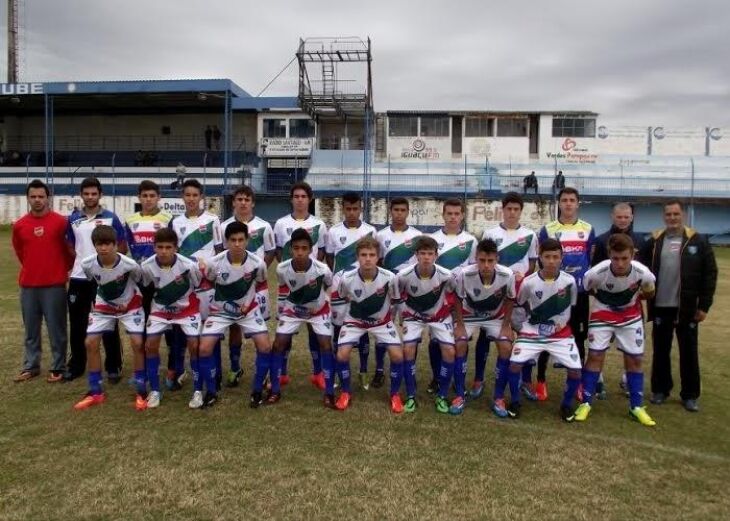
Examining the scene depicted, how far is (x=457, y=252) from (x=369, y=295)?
1.06 meters

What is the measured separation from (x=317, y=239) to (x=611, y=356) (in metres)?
3.92

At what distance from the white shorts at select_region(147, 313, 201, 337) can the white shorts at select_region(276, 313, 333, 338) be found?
73cm

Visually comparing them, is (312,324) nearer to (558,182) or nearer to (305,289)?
(305,289)

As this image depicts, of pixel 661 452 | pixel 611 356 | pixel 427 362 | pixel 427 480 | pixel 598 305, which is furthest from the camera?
pixel 611 356

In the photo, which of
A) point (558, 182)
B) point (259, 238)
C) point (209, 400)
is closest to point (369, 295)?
point (259, 238)

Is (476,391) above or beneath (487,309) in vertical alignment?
beneath

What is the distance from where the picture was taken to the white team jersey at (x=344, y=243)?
→ 18.9ft

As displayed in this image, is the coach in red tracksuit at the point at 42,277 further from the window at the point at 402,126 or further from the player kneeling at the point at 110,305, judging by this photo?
the window at the point at 402,126

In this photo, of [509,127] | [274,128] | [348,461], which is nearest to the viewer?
[348,461]

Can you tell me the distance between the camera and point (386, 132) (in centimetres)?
3372

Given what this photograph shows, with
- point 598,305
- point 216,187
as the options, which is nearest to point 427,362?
point 598,305

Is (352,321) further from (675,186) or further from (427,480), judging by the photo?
(675,186)

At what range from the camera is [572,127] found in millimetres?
33125

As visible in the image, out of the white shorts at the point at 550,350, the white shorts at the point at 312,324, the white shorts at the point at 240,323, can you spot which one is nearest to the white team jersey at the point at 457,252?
the white shorts at the point at 550,350
